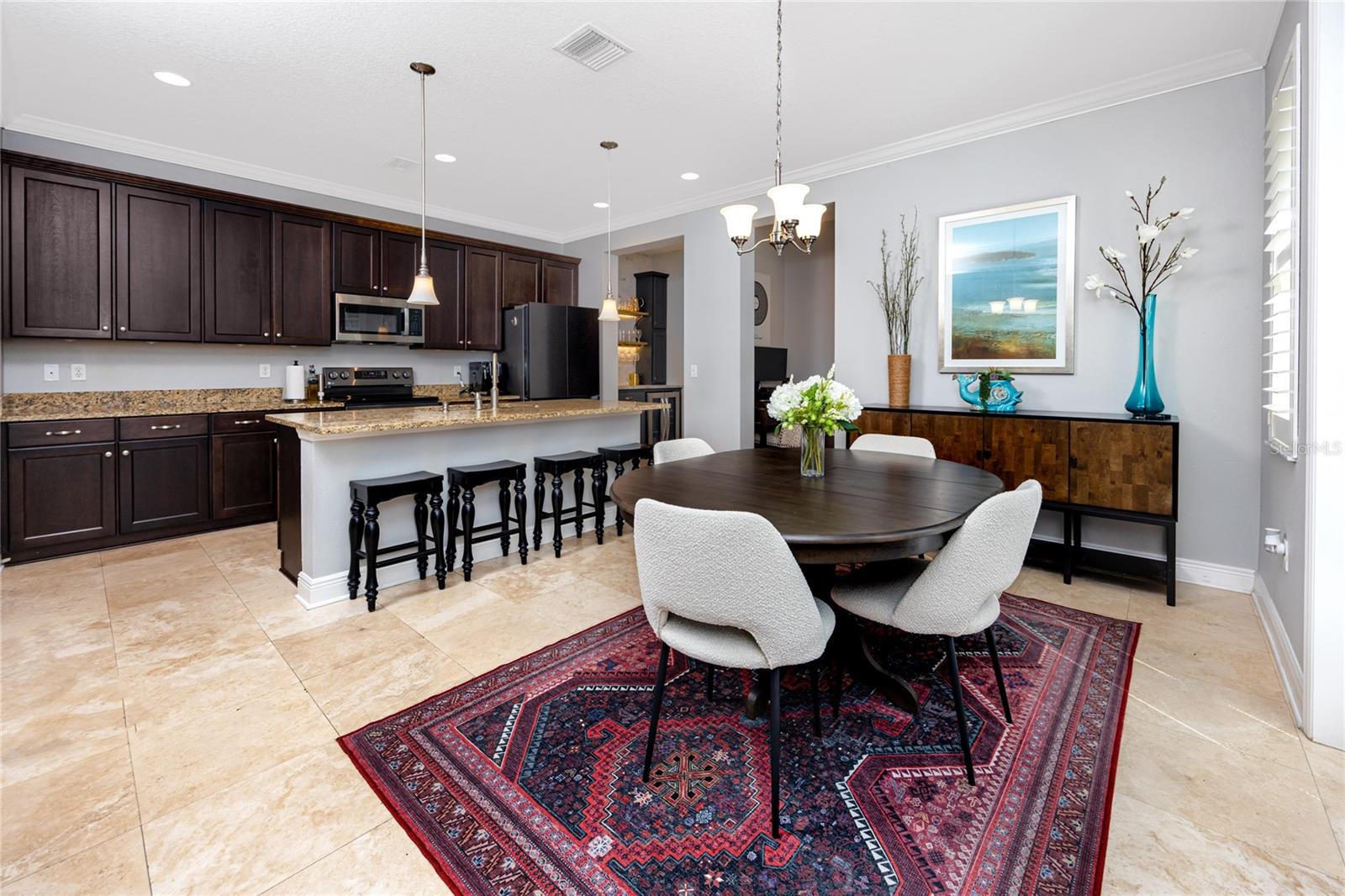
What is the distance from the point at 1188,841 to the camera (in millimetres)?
1462

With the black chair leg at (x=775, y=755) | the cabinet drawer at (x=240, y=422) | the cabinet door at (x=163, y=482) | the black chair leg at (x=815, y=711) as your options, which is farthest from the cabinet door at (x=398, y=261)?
the black chair leg at (x=775, y=755)

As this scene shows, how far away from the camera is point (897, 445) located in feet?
10.2

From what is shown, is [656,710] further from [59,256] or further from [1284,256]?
[59,256]

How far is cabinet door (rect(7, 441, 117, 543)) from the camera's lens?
3506 millimetres

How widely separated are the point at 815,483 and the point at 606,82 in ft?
8.10

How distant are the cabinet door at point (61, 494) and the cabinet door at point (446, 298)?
249 centimetres

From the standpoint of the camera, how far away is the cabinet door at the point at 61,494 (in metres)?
3.51

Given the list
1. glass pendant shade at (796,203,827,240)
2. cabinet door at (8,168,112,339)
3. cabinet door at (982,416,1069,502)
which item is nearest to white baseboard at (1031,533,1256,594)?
cabinet door at (982,416,1069,502)

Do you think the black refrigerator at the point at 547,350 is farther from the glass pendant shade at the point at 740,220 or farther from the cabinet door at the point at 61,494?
the glass pendant shade at the point at 740,220

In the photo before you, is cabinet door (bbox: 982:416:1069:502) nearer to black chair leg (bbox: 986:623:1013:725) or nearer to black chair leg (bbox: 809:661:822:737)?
black chair leg (bbox: 986:623:1013:725)

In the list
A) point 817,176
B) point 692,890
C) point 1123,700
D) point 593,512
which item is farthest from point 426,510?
point 817,176

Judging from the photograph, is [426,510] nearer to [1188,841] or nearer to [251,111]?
[251,111]

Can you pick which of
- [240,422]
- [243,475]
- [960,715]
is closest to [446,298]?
[240,422]

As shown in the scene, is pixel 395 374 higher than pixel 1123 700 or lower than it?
higher
